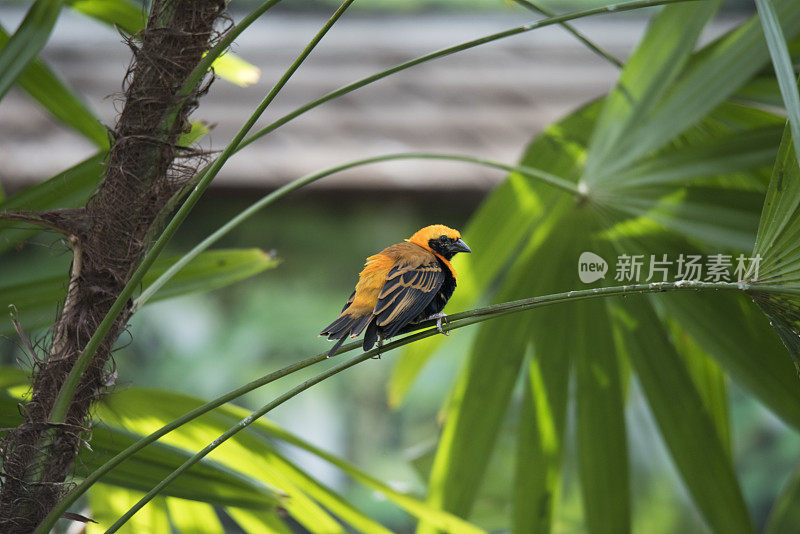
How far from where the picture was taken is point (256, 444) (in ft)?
2.12

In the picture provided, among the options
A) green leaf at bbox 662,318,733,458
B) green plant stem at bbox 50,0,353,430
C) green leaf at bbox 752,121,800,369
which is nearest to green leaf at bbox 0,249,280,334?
green plant stem at bbox 50,0,353,430

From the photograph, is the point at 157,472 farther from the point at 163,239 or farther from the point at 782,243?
the point at 782,243

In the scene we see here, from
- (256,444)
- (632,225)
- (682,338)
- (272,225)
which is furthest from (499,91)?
(256,444)

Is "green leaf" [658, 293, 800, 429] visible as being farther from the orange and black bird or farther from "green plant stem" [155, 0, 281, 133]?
"green plant stem" [155, 0, 281, 133]

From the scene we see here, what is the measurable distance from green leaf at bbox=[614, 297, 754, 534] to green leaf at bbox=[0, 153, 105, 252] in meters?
0.60

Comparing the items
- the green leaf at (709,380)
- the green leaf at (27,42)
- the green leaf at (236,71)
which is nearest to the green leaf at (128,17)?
the green leaf at (236,71)

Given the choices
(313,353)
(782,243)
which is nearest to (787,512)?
(782,243)

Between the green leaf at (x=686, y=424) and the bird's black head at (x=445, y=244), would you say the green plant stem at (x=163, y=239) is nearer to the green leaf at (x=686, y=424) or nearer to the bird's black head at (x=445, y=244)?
the bird's black head at (x=445, y=244)

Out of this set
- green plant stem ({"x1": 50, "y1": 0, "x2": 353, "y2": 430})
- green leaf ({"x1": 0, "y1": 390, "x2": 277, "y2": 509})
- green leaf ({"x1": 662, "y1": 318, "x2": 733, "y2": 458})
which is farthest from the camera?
green leaf ({"x1": 662, "y1": 318, "x2": 733, "y2": 458})

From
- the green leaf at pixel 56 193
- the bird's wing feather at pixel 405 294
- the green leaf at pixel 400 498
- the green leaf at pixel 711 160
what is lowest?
the green leaf at pixel 400 498

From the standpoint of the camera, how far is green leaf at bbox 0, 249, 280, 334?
27.8 inches

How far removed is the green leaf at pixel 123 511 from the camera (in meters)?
0.72

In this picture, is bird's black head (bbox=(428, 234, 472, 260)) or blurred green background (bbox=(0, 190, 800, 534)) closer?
bird's black head (bbox=(428, 234, 472, 260))

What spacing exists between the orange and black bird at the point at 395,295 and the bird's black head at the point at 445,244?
0.01 m
